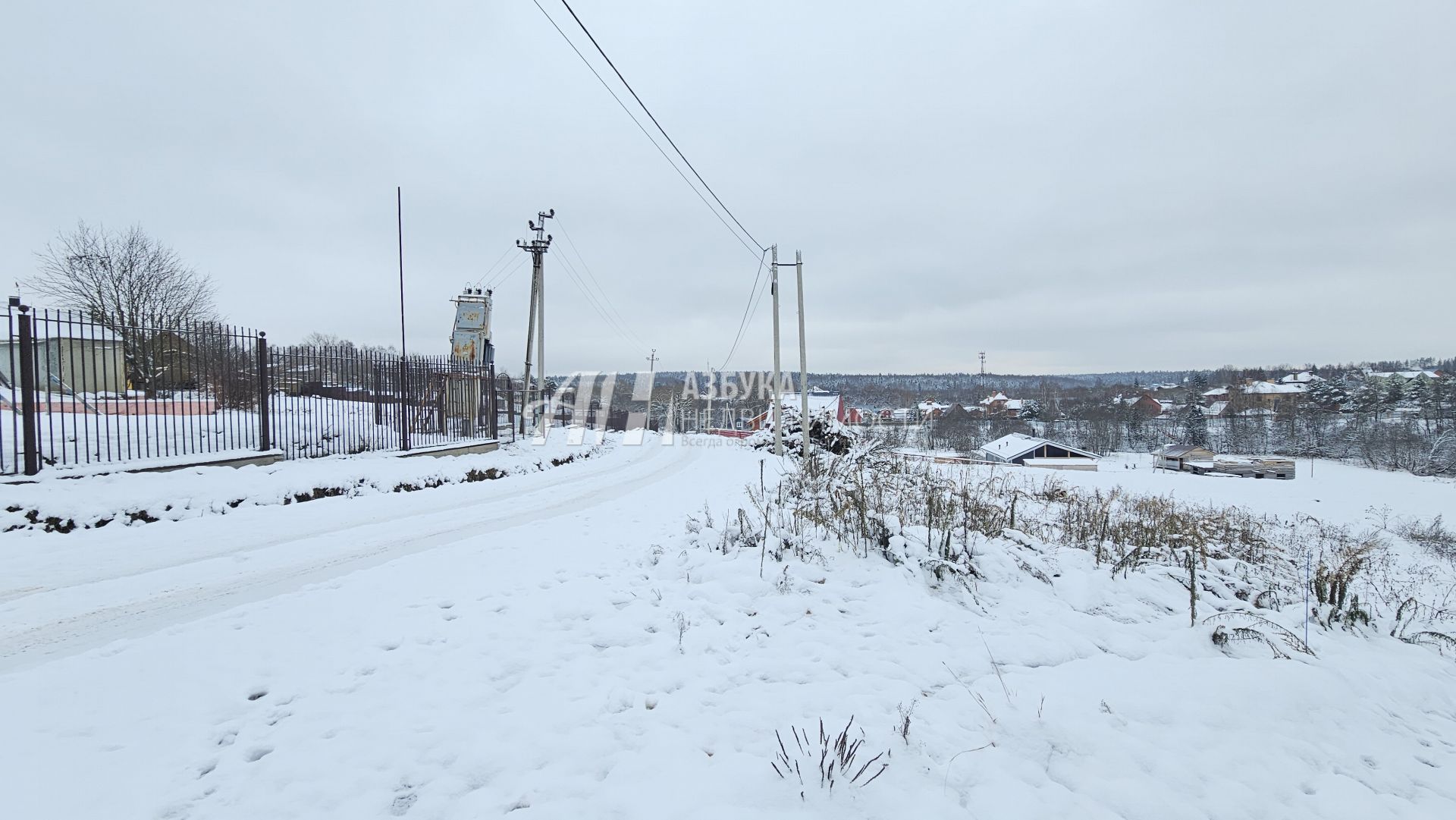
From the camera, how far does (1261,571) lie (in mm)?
6746

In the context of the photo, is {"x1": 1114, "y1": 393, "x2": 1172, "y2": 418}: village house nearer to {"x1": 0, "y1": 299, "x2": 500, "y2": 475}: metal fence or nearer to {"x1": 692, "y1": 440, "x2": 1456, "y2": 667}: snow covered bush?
{"x1": 692, "y1": 440, "x2": 1456, "y2": 667}: snow covered bush

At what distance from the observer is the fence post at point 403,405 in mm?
12086

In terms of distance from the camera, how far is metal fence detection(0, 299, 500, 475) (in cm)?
705

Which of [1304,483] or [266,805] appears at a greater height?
[266,805]

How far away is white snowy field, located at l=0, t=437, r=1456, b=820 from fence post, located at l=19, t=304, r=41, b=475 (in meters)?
1.80

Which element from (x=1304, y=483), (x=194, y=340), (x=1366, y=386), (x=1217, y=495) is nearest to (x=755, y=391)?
(x=1217, y=495)

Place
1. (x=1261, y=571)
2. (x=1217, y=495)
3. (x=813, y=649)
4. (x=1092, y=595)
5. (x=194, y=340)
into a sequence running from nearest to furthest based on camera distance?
(x=813, y=649)
(x=1092, y=595)
(x=1261, y=571)
(x=194, y=340)
(x=1217, y=495)

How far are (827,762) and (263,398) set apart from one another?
1078 centimetres

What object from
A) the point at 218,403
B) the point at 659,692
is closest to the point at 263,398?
the point at 218,403

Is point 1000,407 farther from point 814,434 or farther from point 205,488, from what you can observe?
point 205,488

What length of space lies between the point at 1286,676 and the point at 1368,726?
0.36m

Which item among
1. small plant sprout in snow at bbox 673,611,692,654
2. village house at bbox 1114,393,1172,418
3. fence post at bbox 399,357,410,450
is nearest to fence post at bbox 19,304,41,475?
fence post at bbox 399,357,410,450

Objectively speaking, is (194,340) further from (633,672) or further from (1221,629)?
(1221,629)

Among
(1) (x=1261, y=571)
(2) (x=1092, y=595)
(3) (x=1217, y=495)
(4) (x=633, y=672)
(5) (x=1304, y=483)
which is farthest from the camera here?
(5) (x=1304, y=483)
